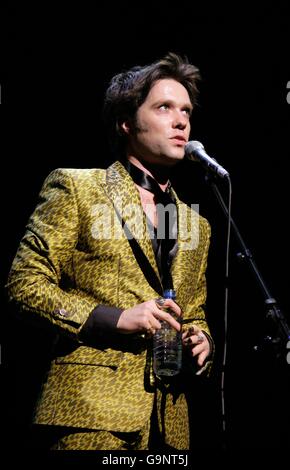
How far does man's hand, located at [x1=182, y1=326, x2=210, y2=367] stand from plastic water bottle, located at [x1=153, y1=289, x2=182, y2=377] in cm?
7

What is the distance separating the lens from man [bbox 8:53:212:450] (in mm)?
1940

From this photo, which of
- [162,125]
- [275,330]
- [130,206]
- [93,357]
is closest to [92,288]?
[93,357]

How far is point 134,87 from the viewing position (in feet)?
8.52

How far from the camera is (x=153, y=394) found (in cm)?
204

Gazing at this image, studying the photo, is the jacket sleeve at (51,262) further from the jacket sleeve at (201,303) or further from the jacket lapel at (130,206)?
A: the jacket sleeve at (201,303)

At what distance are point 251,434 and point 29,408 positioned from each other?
1.17 metres

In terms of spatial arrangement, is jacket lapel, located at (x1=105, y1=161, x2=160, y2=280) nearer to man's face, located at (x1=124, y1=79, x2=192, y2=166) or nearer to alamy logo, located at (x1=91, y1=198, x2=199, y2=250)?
alamy logo, located at (x1=91, y1=198, x2=199, y2=250)

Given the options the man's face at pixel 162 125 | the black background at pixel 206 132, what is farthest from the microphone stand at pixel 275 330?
the black background at pixel 206 132

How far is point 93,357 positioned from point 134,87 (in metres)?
1.28

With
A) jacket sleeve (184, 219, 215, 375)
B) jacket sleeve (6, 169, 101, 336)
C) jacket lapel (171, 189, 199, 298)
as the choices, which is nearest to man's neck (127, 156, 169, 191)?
jacket lapel (171, 189, 199, 298)

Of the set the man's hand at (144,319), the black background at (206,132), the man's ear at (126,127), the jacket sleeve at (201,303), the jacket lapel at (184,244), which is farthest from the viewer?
the black background at (206,132)

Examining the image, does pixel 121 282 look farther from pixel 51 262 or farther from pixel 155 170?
pixel 155 170

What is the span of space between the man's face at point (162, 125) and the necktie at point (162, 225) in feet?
0.31

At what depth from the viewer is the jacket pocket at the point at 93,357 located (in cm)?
199
